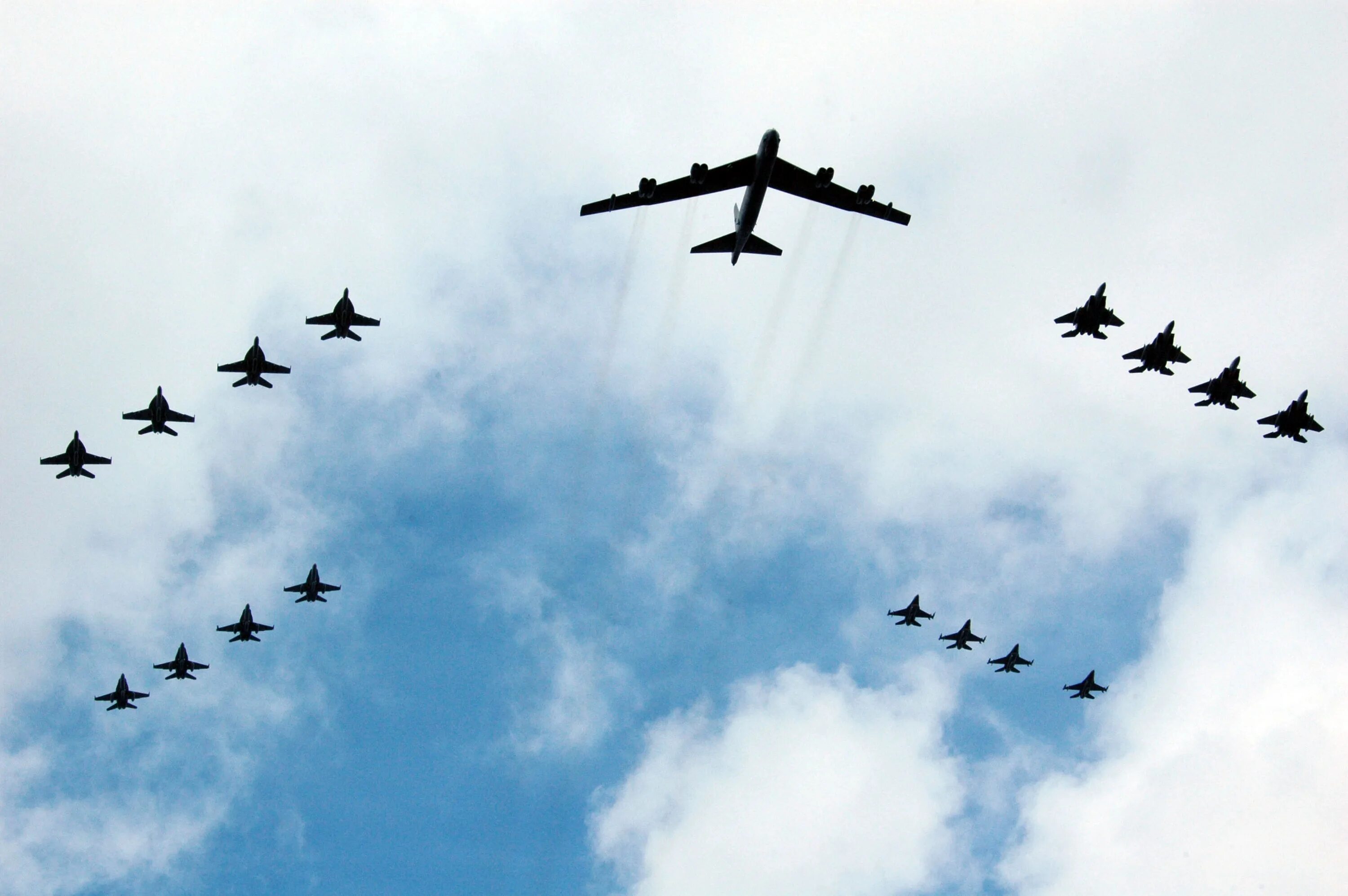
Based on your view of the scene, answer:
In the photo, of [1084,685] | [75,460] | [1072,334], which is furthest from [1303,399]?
[75,460]

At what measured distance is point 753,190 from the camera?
62.0 metres

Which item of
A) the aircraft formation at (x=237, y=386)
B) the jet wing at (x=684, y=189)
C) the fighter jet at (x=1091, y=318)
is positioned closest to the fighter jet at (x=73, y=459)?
the aircraft formation at (x=237, y=386)

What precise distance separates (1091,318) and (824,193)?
79.8 ft

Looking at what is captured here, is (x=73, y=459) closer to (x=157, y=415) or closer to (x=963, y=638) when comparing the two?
(x=157, y=415)

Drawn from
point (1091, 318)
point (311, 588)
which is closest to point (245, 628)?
point (311, 588)

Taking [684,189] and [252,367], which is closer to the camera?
[684,189]

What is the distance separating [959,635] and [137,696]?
68.4 m

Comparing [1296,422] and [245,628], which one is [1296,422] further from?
[245,628]

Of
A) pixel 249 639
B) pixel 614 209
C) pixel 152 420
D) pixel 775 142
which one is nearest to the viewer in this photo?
pixel 775 142

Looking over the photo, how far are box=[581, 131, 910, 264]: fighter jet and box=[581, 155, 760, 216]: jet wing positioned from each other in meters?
0.02

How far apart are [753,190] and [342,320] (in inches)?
1263

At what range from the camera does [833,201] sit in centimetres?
6391

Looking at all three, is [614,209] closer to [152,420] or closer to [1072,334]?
[1072,334]

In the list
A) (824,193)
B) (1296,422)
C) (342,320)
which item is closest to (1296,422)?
(1296,422)
